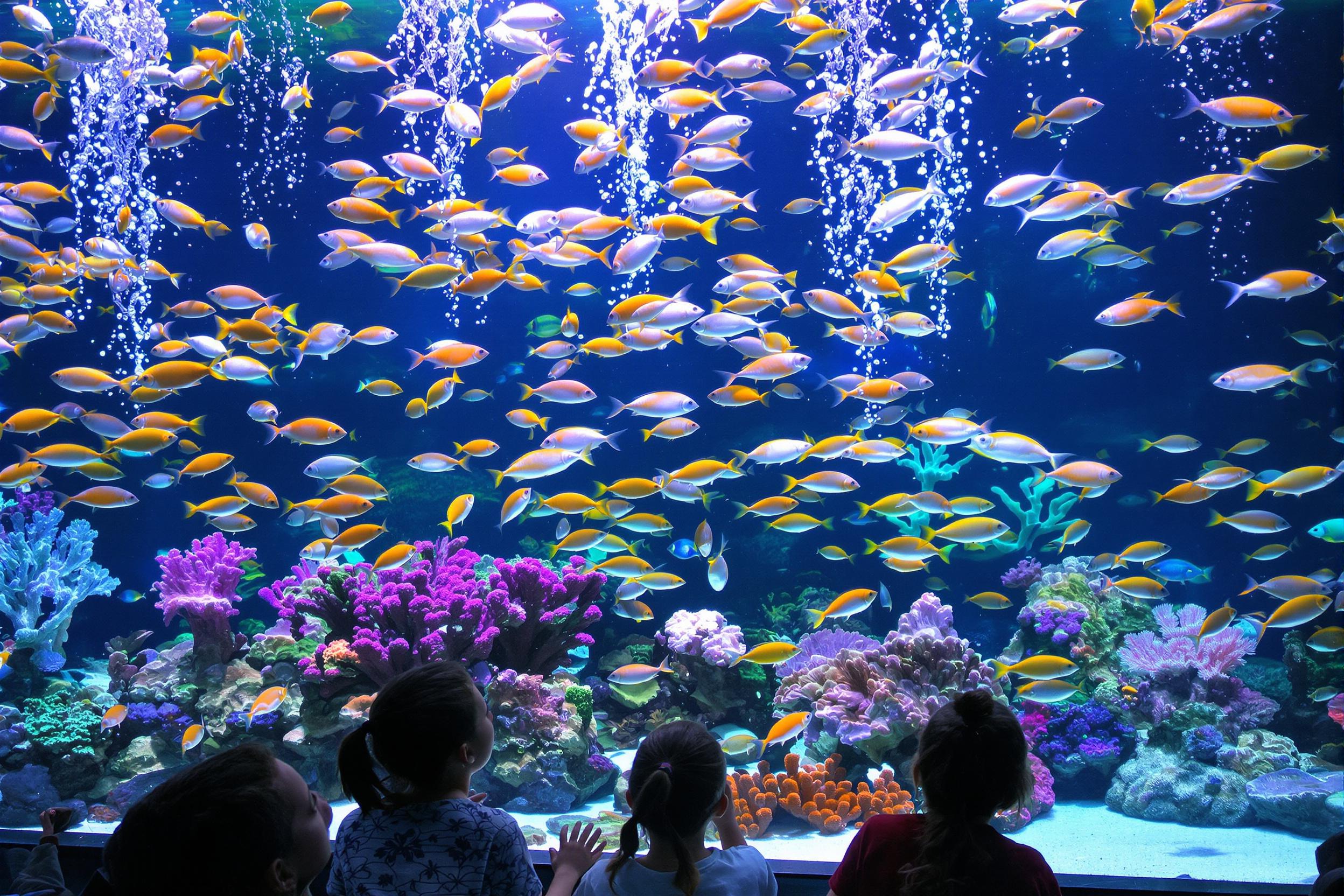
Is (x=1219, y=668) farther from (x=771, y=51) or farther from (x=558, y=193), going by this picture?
(x=558, y=193)

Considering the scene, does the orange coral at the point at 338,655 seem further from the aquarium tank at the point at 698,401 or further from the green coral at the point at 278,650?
the green coral at the point at 278,650

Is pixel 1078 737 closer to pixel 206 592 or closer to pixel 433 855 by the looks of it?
pixel 433 855

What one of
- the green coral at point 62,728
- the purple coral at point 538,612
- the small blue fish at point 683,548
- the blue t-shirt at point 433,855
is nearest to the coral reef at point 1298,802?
the purple coral at point 538,612

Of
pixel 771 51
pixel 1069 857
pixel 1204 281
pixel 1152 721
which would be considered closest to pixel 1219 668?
pixel 1152 721

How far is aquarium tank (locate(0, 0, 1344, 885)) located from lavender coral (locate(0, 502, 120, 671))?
0.06 metres

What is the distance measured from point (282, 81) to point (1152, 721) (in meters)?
15.9

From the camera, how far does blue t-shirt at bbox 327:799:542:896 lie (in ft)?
5.38

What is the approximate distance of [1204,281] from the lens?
43.9ft

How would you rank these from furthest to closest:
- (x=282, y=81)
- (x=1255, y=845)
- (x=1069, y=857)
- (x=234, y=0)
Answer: (x=282, y=81) < (x=234, y=0) < (x=1255, y=845) < (x=1069, y=857)

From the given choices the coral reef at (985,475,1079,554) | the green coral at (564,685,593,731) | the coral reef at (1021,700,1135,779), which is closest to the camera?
the green coral at (564,685,593,731)

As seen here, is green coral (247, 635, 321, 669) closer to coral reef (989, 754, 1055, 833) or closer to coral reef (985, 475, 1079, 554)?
coral reef (989, 754, 1055, 833)

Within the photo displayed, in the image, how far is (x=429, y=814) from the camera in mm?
1734

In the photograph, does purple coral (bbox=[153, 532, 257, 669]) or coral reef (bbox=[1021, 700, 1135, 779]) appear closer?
coral reef (bbox=[1021, 700, 1135, 779])

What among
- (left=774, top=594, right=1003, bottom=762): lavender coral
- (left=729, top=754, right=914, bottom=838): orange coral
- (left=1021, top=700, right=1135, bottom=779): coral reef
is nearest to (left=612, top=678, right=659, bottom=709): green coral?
(left=774, top=594, right=1003, bottom=762): lavender coral
